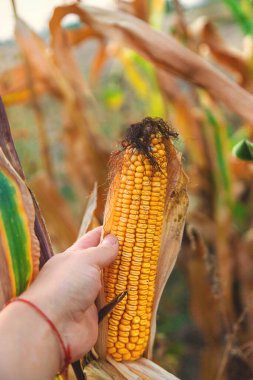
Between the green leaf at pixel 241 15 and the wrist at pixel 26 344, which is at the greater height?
the green leaf at pixel 241 15

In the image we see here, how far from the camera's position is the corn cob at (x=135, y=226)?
3.51ft

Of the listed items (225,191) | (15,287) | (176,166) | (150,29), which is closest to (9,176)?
(15,287)

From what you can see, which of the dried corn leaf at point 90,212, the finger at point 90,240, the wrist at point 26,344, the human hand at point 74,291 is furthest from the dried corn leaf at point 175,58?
the wrist at point 26,344

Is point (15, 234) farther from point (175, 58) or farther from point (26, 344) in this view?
point (175, 58)

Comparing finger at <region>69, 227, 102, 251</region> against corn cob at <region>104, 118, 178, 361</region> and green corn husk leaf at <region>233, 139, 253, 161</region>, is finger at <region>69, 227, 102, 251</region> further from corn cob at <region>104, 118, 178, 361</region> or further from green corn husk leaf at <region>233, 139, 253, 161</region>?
green corn husk leaf at <region>233, 139, 253, 161</region>

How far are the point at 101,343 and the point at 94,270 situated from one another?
0.77 feet

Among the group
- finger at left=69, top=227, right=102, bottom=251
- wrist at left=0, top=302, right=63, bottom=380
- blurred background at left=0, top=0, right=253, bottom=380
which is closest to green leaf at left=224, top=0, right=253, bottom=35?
blurred background at left=0, top=0, right=253, bottom=380

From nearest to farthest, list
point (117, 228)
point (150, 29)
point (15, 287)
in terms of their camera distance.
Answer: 1. point (15, 287)
2. point (117, 228)
3. point (150, 29)

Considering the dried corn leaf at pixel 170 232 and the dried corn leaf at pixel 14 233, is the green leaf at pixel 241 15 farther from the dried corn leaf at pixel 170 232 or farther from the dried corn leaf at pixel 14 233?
the dried corn leaf at pixel 14 233

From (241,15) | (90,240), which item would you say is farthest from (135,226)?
(241,15)

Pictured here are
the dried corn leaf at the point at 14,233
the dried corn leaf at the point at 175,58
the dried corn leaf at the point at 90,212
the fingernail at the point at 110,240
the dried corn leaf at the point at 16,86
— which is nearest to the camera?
the dried corn leaf at the point at 14,233

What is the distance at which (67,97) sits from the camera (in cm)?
283

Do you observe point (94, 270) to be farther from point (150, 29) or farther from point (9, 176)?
point (150, 29)

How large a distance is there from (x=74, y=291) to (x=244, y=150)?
22.7 inches
